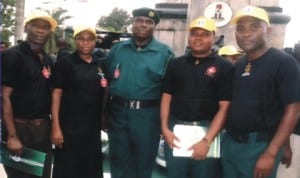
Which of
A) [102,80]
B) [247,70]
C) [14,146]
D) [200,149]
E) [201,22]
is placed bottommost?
[14,146]

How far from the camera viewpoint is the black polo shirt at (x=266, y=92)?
2893 millimetres

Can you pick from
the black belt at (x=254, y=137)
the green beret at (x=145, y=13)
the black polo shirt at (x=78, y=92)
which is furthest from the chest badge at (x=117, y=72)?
the black belt at (x=254, y=137)

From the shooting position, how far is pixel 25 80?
3.49 metres

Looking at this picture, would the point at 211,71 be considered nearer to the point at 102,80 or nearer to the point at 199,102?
the point at 199,102

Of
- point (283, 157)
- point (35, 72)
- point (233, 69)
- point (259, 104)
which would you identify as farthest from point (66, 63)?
point (283, 157)

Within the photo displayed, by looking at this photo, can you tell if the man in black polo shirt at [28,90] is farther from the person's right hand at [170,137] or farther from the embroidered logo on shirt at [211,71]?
the embroidered logo on shirt at [211,71]

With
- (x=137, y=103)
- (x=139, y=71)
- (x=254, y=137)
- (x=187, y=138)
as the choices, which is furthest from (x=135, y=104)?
(x=254, y=137)

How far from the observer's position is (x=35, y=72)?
11.6 ft

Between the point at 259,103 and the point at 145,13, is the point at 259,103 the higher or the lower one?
the lower one

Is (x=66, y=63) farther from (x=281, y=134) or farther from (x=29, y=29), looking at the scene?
(x=281, y=134)

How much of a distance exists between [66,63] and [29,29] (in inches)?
15.9

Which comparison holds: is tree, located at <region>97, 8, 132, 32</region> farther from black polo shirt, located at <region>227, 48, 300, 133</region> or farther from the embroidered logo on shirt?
black polo shirt, located at <region>227, 48, 300, 133</region>

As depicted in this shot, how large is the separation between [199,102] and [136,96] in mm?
640

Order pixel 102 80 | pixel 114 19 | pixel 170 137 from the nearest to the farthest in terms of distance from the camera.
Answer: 1. pixel 170 137
2. pixel 102 80
3. pixel 114 19
